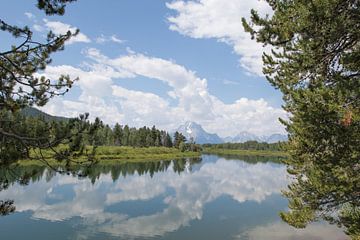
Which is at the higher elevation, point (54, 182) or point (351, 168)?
point (351, 168)

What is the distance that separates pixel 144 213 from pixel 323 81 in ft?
104

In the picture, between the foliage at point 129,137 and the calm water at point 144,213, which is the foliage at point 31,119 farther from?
the foliage at point 129,137

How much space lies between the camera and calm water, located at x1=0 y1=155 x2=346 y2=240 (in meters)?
30.6

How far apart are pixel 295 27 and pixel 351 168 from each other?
17.2 feet

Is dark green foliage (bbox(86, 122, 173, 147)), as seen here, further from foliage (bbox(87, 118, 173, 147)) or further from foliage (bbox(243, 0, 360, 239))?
foliage (bbox(243, 0, 360, 239))

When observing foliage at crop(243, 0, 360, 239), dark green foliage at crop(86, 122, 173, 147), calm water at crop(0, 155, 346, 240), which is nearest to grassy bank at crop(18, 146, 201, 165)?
dark green foliage at crop(86, 122, 173, 147)

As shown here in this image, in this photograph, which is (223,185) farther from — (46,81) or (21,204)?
(46,81)

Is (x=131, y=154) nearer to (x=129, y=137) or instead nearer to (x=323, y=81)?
(x=129, y=137)

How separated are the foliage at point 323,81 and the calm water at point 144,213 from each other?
15.7m

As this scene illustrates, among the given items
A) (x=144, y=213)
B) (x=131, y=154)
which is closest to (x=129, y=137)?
(x=131, y=154)

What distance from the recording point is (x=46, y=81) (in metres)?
8.66

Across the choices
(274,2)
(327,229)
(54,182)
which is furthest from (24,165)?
(274,2)

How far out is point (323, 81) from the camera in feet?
38.8

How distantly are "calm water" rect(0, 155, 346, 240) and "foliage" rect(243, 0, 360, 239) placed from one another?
1566cm
